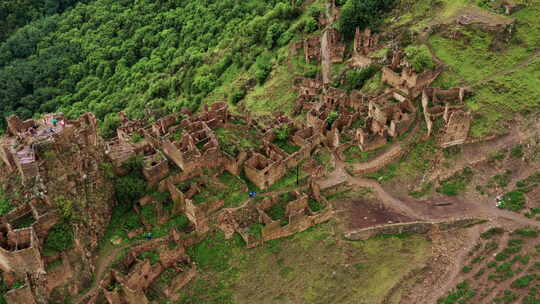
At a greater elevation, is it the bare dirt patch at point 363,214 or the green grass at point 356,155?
the green grass at point 356,155

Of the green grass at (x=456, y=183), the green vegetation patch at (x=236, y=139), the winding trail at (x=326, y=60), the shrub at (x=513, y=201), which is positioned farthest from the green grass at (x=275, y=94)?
the shrub at (x=513, y=201)

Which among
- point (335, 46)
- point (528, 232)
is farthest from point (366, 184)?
point (335, 46)

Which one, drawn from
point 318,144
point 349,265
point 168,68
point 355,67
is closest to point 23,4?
point 168,68

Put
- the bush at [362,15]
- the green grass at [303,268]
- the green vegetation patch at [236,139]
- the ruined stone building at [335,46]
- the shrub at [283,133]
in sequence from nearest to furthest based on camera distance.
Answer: the green grass at [303,268]
the green vegetation patch at [236,139]
the shrub at [283,133]
the ruined stone building at [335,46]
the bush at [362,15]

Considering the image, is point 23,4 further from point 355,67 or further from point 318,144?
point 318,144

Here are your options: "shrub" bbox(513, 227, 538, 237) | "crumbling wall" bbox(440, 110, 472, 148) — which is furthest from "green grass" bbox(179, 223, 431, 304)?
"crumbling wall" bbox(440, 110, 472, 148)

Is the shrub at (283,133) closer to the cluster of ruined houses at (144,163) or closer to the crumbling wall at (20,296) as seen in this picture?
the cluster of ruined houses at (144,163)
